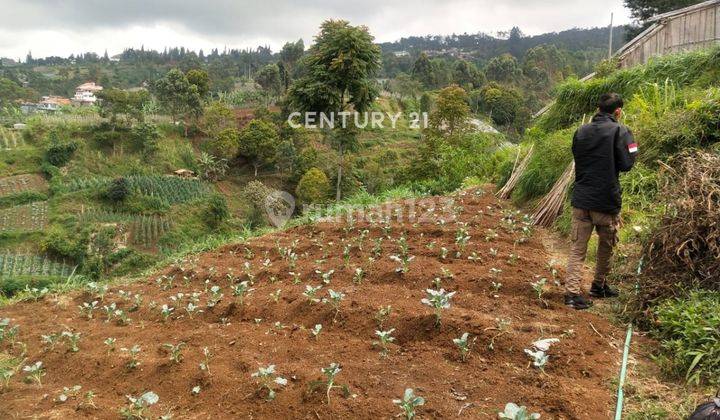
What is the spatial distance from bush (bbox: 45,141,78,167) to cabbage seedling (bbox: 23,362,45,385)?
4520 centimetres

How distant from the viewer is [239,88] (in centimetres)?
6881

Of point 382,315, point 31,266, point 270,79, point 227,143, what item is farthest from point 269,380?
point 270,79

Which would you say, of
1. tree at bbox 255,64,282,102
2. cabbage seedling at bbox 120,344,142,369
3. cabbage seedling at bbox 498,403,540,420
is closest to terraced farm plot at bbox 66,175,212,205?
tree at bbox 255,64,282,102

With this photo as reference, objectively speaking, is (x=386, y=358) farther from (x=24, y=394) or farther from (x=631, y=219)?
(x=631, y=219)

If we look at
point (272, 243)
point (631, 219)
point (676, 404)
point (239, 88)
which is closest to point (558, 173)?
point (631, 219)

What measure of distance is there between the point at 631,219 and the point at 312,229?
3.96 metres

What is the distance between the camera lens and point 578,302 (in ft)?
11.7

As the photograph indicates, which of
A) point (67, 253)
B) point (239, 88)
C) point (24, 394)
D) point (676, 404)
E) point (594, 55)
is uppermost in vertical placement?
point (594, 55)

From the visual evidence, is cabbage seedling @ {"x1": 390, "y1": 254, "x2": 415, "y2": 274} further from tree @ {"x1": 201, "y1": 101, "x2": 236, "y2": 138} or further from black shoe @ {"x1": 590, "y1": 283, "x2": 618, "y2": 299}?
tree @ {"x1": 201, "y1": 101, "x2": 236, "y2": 138}

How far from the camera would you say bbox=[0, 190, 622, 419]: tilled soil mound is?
2.48 metres

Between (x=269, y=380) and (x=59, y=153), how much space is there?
46761mm

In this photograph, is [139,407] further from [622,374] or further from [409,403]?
[622,374]

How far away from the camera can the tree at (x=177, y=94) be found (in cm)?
4575

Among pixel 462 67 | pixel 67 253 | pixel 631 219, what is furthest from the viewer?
pixel 462 67
